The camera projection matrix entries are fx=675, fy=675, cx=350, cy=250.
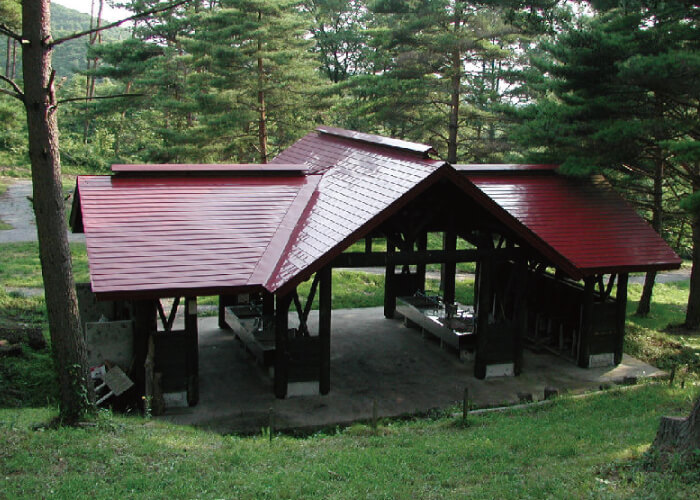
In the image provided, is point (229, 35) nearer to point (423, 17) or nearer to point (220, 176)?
point (423, 17)

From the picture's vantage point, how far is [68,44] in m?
76.7

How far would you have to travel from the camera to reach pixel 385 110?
23.7 m

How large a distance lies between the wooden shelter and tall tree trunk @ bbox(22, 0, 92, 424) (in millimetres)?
1215

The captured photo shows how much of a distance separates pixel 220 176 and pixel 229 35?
1165 centimetres

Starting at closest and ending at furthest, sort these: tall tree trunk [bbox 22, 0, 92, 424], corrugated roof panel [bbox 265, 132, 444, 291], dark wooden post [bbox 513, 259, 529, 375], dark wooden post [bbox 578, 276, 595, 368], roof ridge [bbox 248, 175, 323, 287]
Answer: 1. tall tree trunk [bbox 22, 0, 92, 424]
2. corrugated roof panel [bbox 265, 132, 444, 291]
3. roof ridge [bbox 248, 175, 323, 287]
4. dark wooden post [bbox 513, 259, 529, 375]
5. dark wooden post [bbox 578, 276, 595, 368]

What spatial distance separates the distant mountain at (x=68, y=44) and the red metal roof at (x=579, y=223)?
154 ft

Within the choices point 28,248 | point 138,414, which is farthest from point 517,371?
point 28,248

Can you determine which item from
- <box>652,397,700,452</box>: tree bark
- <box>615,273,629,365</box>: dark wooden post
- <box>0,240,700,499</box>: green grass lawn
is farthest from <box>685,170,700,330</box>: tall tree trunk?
<box>652,397,700,452</box>: tree bark

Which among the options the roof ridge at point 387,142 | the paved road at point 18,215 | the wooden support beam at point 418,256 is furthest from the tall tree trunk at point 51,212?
the paved road at point 18,215

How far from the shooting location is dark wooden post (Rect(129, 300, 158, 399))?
11.2 metres

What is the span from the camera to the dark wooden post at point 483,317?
12750 millimetres

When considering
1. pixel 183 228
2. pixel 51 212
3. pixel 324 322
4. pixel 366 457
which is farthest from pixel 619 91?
pixel 51 212

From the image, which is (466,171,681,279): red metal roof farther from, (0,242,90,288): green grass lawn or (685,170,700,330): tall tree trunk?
(0,242,90,288): green grass lawn

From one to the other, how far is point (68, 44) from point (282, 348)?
250 feet
